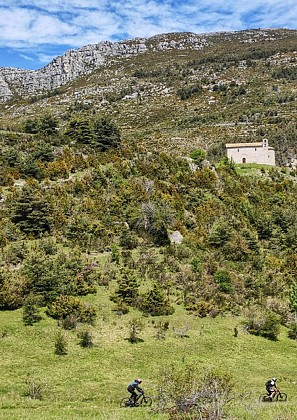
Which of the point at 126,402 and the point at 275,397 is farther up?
the point at 126,402

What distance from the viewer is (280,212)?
3588 cm

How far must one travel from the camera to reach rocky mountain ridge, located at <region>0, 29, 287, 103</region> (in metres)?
161

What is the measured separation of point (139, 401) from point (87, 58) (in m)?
171

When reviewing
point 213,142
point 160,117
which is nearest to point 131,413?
point 213,142

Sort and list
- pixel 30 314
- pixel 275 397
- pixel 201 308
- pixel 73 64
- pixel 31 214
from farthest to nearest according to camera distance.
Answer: pixel 73 64 < pixel 31 214 < pixel 201 308 < pixel 30 314 < pixel 275 397

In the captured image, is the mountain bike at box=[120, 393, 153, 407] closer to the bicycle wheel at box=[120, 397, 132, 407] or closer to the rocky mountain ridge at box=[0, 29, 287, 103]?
the bicycle wheel at box=[120, 397, 132, 407]

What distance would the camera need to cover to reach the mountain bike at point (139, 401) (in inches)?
444

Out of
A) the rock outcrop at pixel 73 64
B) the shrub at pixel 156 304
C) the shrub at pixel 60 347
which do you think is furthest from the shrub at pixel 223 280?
the rock outcrop at pixel 73 64

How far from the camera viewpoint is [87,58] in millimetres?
166875

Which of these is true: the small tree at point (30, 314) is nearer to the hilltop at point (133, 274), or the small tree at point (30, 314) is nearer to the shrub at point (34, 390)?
the hilltop at point (133, 274)

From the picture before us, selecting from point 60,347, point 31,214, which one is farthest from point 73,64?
point 60,347

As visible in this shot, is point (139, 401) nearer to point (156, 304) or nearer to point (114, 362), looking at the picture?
point (114, 362)

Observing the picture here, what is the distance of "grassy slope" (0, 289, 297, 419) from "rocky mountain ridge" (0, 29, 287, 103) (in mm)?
150327

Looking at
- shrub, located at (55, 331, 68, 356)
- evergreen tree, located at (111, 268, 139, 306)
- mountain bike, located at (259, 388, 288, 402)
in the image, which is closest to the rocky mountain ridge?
evergreen tree, located at (111, 268, 139, 306)
